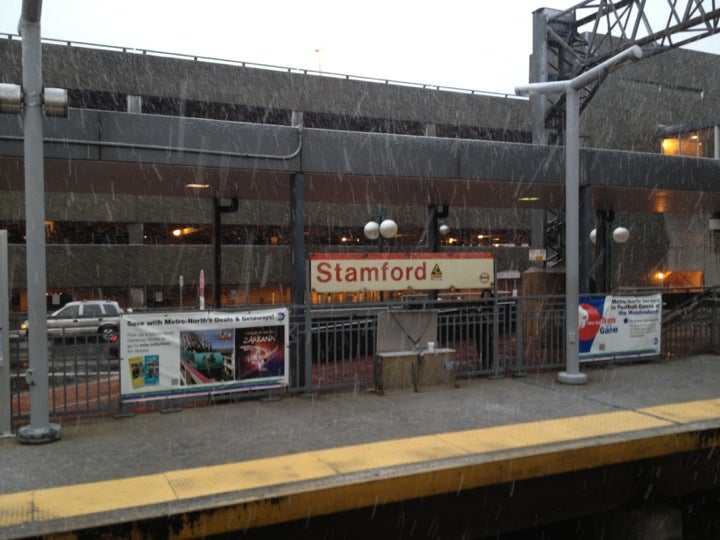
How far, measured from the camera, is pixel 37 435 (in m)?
7.01

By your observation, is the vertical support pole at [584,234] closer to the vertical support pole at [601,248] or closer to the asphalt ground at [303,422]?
the asphalt ground at [303,422]

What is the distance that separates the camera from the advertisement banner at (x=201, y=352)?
8.16 meters

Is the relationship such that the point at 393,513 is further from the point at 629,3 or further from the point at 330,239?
the point at 330,239

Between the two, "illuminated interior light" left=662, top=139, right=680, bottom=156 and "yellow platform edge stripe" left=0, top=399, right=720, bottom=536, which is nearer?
"yellow platform edge stripe" left=0, top=399, right=720, bottom=536

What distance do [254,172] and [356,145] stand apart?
192cm

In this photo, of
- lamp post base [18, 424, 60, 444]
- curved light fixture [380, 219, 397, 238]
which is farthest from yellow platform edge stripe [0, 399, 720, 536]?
curved light fixture [380, 219, 397, 238]

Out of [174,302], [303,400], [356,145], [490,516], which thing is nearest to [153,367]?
[303,400]

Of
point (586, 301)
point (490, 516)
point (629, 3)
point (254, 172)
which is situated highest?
point (629, 3)

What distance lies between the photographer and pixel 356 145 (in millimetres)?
11352

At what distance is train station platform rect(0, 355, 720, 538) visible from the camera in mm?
4953

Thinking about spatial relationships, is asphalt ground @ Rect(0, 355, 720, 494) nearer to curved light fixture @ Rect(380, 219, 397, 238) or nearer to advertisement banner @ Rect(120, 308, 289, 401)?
advertisement banner @ Rect(120, 308, 289, 401)

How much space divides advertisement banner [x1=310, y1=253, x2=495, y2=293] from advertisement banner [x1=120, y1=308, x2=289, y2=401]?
3.32 ft

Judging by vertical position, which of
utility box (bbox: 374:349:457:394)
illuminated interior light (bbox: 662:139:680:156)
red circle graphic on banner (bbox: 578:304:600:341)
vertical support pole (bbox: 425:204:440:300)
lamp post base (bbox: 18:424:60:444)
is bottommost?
lamp post base (bbox: 18:424:60:444)

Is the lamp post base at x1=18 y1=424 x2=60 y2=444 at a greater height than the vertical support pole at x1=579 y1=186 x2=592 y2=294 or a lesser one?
lesser
